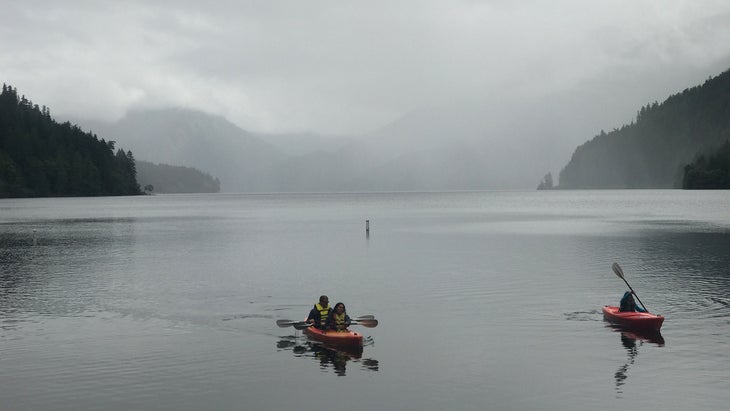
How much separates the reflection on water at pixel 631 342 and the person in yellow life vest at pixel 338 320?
1276 cm

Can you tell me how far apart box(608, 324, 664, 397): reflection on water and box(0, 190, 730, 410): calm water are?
0.51 feet

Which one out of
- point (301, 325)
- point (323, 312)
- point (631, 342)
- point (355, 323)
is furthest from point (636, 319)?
point (301, 325)

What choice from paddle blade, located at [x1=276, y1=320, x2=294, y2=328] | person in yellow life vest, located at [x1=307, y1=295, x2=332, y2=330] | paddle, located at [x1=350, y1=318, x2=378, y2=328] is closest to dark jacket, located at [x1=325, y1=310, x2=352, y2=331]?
person in yellow life vest, located at [x1=307, y1=295, x2=332, y2=330]

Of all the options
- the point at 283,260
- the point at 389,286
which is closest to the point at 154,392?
the point at 389,286

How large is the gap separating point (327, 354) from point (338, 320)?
2.13 meters

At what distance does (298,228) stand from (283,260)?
181ft

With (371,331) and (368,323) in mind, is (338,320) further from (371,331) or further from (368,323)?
(371,331)

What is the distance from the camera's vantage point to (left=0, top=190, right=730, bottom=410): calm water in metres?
26.4

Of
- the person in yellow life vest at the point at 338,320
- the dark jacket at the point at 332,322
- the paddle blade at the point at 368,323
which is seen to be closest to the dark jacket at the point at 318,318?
the dark jacket at the point at 332,322

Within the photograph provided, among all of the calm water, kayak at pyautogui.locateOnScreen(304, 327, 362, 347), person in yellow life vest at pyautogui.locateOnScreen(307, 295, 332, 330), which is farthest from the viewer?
person in yellow life vest at pyautogui.locateOnScreen(307, 295, 332, 330)

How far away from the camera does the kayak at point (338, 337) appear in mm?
33469

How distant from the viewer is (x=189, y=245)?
308 ft

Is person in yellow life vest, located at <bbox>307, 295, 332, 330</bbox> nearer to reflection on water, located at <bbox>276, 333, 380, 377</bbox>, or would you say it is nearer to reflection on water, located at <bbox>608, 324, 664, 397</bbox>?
reflection on water, located at <bbox>276, 333, 380, 377</bbox>

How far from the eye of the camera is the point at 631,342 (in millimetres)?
34469
